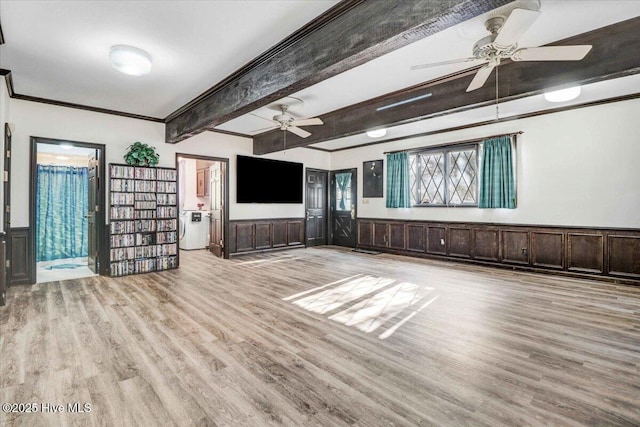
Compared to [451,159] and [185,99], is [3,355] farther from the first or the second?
[451,159]

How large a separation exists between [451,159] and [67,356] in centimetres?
666

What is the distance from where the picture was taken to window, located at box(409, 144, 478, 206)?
6.19 meters

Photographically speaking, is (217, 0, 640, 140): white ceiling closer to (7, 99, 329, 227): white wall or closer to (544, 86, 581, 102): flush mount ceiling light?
(544, 86, 581, 102): flush mount ceiling light

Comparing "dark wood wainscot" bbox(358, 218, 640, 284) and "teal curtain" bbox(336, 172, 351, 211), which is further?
"teal curtain" bbox(336, 172, 351, 211)

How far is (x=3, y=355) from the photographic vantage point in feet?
7.76

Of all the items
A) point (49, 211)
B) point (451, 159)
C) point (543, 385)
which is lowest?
point (543, 385)

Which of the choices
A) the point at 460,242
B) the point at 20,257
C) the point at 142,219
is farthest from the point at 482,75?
the point at 20,257

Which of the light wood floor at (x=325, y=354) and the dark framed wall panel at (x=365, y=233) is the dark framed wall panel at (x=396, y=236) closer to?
the dark framed wall panel at (x=365, y=233)

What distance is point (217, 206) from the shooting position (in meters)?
7.30

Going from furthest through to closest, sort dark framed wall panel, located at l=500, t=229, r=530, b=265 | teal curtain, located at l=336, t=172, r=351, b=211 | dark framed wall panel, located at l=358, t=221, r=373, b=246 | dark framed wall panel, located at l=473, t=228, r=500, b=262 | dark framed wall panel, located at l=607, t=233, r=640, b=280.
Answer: teal curtain, located at l=336, t=172, r=351, b=211 < dark framed wall panel, located at l=358, t=221, r=373, b=246 < dark framed wall panel, located at l=473, t=228, r=500, b=262 < dark framed wall panel, located at l=500, t=229, r=530, b=265 < dark framed wall panel, located at l=607, t=233, r=640, b=280

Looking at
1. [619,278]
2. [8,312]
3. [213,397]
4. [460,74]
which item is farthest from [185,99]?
[619,278]

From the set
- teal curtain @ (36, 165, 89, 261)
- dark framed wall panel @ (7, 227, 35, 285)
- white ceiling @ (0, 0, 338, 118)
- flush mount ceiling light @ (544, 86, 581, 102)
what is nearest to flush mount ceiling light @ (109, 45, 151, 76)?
white ceiling @ (0, 0, 338, 118)

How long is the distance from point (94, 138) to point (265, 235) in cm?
384

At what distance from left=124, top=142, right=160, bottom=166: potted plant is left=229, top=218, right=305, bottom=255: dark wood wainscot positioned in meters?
2.09
